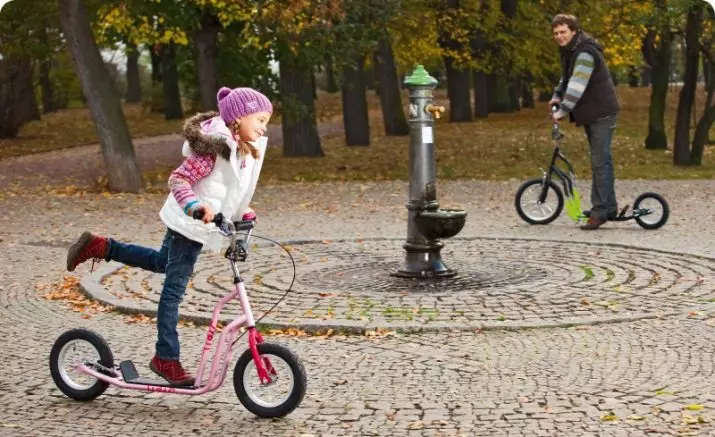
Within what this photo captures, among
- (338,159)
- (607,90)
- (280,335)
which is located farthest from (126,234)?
A: (338,159)

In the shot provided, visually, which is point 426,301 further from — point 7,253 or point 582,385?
point 7,253

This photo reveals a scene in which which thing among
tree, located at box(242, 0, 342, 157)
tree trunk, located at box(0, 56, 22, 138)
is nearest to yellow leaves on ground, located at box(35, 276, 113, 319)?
tree, located at box(242, 0, 342, 157)

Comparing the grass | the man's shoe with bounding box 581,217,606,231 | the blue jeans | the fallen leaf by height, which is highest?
the blue jeans

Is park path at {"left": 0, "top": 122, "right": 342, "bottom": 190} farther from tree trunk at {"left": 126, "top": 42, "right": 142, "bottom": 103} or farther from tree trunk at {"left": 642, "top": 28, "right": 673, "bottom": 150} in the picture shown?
tree trunk at {"left": 126, "top": 42, "right": 142, "bottom": 103}

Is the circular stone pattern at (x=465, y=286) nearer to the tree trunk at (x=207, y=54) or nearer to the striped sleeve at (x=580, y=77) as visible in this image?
the striped sleeve at (x=580, y=77)

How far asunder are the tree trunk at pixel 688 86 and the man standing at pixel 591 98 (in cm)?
922

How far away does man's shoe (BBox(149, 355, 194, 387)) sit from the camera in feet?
19.9

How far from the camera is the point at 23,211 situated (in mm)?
16531

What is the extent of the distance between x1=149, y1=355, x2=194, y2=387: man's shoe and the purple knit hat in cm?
118

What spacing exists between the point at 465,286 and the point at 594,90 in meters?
4.04

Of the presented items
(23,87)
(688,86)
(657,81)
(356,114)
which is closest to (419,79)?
(688,86)

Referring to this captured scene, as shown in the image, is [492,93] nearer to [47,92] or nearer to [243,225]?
[47,92]

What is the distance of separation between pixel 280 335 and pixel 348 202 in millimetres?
9100

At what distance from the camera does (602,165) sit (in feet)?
42.0
